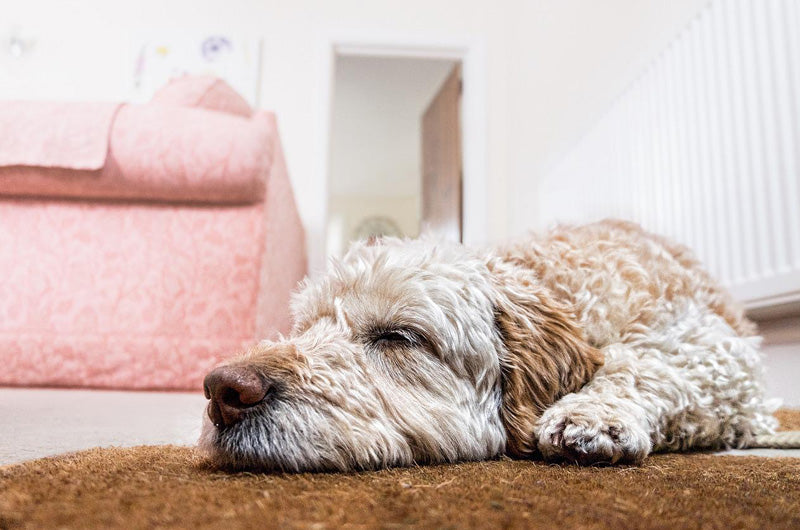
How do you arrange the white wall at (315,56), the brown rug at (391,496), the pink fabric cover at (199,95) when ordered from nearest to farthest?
the brown rug at (391,496) < the pink fabric cover at (199,95) < the white wall at (315,56)

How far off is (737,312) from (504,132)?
380 cm

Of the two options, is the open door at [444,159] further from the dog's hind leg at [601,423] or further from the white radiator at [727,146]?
the dog's hind leg at [601,423]

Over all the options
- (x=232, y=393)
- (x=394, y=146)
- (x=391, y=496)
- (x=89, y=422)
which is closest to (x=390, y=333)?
(x=232, y=393)

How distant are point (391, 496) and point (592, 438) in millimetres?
425

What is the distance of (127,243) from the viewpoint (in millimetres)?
2332

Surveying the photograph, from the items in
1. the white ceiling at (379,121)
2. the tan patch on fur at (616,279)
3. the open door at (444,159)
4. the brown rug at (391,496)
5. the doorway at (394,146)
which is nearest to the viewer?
the brown rug at (391,496)

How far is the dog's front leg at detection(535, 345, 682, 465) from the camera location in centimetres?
92

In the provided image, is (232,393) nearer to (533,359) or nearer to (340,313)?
(340,313)

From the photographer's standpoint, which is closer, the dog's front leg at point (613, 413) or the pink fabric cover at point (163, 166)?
the dog's front leg at point (613, 413)

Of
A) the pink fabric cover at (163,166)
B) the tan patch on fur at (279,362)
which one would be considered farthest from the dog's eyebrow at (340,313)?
the pink fabric cover at (163,166)

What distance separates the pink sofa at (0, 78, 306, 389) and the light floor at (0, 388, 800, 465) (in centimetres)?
23

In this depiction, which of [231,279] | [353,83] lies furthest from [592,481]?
[353,83]

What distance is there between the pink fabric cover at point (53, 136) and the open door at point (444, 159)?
2.94m

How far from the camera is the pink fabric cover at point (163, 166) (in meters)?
2.24
